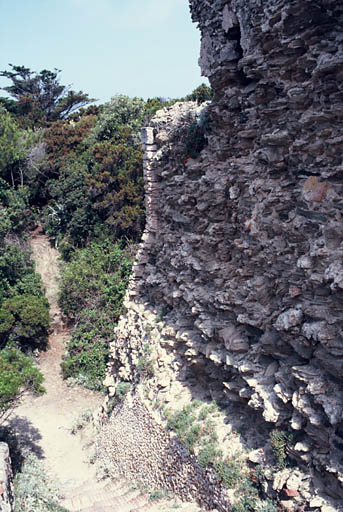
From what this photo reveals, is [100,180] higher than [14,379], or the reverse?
[100,180]

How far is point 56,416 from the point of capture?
1303cm

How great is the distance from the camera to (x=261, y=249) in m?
7.02

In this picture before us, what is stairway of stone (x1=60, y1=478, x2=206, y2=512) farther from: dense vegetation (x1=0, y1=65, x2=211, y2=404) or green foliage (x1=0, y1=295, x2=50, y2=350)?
green foliage (x1=0, y1=295, x2=50, y2=350)

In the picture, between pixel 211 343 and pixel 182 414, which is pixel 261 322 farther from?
pixel 182 414

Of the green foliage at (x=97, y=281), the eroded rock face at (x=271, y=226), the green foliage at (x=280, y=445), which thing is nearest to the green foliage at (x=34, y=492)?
the eroded rock face at (x=271, y=226)

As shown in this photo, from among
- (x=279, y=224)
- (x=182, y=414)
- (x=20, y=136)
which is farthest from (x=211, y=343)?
(x=20, y=136)

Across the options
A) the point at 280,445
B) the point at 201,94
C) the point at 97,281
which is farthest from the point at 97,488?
the point at 201,94

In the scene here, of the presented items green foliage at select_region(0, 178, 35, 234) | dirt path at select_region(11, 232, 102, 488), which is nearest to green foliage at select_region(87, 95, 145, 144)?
green foliage at select_region(0, 178, 35, 234)

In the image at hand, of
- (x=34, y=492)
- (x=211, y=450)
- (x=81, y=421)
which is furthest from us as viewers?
(x=81, y=421)

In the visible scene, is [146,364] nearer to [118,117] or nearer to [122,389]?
[122,389]

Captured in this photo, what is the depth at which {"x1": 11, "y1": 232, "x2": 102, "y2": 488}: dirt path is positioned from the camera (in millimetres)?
10781

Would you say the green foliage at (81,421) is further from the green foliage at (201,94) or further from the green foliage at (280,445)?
the green foliage at (201,94)

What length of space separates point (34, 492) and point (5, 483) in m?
1.20

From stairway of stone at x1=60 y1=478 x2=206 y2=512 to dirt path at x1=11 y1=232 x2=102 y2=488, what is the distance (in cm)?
56
